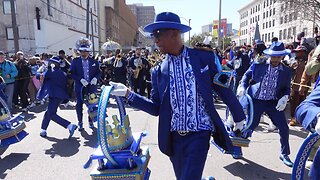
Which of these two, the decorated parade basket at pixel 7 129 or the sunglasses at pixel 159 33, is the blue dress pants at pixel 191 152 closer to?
the sunglasses at pixel 159 33

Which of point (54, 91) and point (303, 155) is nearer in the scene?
point (303, 155)

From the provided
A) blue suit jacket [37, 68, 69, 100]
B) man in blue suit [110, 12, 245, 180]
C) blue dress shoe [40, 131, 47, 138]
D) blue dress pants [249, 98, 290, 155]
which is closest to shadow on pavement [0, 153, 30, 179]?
blue dress shoe [40, 131, 47, 138]

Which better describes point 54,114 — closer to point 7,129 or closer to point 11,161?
point 7,129

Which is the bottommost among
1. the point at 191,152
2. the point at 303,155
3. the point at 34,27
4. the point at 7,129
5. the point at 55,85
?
the point at 7,129

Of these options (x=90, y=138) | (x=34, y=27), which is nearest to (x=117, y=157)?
(x=90, y=138)

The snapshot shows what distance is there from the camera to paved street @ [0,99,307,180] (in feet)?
14.2

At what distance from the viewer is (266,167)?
4.48 metres

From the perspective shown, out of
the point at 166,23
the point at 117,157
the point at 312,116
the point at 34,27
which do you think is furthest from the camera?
the point at 34,27

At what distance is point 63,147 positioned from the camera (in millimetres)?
5676

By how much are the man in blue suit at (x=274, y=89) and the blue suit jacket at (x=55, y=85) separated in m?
3.83

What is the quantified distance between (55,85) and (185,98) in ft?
14.9

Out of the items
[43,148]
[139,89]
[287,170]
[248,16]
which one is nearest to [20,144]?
[43,148]

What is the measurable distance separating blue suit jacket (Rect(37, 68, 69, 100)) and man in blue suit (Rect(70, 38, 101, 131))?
260 millimetres

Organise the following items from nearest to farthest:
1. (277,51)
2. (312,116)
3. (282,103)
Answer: (312,116), (282,103), (277,51)
